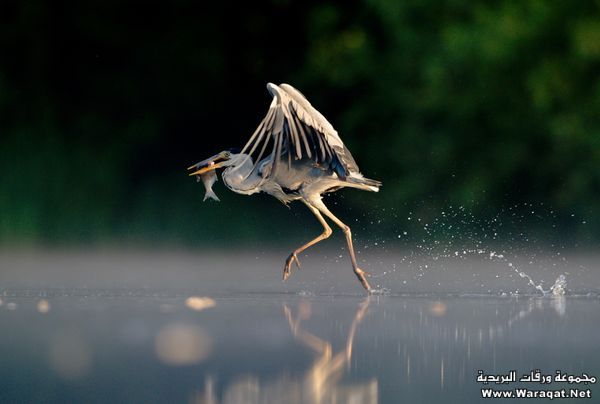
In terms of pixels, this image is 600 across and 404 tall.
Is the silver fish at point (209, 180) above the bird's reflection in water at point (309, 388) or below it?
above

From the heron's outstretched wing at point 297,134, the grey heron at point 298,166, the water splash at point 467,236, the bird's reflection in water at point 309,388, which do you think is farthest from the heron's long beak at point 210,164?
the bird's reflection in water at point 309,388

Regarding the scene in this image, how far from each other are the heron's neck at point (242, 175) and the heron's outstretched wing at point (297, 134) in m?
0.16

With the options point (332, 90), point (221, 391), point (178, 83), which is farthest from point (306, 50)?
point (221, 391)

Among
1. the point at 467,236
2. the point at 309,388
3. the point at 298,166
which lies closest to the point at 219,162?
the point at 298,166

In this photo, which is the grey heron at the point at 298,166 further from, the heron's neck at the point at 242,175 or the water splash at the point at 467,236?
the water splash at the point at 467,236

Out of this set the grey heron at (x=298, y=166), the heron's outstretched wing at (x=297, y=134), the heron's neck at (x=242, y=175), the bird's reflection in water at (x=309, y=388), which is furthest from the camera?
the heron's neck at (x=242, y=175)

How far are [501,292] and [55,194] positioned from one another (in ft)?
19.3

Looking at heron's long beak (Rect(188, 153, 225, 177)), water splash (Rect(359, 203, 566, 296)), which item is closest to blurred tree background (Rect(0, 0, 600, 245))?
water splash (Rect(359, 203, 566, 296))

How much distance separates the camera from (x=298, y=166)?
296 inches

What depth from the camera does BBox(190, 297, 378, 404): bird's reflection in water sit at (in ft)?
13.6

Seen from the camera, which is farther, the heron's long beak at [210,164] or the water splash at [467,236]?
the water splash at [467,236]

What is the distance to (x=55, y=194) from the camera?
12.3 meters

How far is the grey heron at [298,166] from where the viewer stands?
704 cm

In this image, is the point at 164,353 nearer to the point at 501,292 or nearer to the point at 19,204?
the point at 501,292
